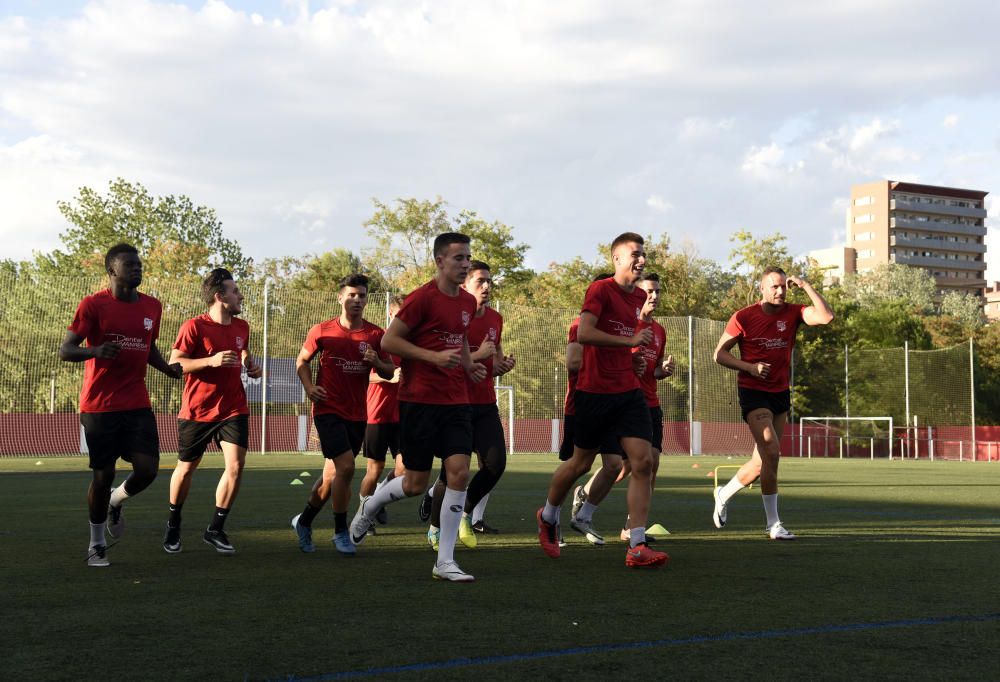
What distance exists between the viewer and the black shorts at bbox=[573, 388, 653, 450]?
7816 mm

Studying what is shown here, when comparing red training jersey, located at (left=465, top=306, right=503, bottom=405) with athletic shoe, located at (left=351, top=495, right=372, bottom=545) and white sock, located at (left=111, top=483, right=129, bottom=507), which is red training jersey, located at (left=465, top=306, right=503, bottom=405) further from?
white sock, located at (left=111, top=483, right=129, bottom=507)

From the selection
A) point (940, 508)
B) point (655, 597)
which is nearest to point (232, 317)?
point (655, 597)

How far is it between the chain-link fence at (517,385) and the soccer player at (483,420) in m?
22.9

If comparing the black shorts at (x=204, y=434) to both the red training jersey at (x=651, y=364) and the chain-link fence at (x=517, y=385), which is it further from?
the chain-link fence at (x=517, y=385)

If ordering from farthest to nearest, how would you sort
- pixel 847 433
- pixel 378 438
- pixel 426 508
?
pixel 847 433, pixel 378 438, pixel 426 508

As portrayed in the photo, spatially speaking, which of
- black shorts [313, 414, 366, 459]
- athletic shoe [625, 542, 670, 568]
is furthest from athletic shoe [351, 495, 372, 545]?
athletic shoe [625, 542, 670, 568]

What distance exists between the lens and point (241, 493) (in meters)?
15.0

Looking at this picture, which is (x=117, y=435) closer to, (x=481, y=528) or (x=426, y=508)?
(x=481, y=528)

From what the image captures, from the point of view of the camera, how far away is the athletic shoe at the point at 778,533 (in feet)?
30.2

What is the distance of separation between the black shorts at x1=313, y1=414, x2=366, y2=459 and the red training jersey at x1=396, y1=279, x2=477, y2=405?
143 centimetres

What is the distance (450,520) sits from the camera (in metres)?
6.91

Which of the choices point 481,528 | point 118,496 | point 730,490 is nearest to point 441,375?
point 118,496

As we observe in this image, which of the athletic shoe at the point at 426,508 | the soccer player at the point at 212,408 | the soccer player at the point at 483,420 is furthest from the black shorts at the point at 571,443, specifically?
the soccer player at the point at 212,408

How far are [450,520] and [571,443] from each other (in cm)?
197
